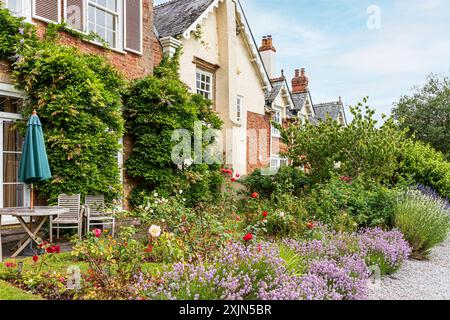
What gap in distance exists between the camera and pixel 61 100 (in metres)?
8.59

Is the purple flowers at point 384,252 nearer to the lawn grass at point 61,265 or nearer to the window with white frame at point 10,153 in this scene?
the lawn grass at point 61,265

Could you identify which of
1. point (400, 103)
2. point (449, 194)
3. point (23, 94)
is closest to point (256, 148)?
point (449, 194)

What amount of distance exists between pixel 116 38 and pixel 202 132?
3876 mm

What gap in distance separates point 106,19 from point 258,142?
10.6 meters

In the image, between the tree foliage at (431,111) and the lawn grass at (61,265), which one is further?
the tree foliage at (431,111)

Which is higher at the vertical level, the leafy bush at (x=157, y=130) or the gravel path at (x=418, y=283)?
the leafy bush at (x=157, y=130)

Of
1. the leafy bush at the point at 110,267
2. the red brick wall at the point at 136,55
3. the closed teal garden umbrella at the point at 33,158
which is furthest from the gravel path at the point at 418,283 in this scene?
the red brick wall at the point at 136,55

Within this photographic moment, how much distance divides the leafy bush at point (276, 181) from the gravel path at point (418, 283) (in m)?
5.33

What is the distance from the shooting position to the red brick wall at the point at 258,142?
62.0ft

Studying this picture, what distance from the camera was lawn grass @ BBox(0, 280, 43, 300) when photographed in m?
4.38

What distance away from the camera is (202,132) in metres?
12.6

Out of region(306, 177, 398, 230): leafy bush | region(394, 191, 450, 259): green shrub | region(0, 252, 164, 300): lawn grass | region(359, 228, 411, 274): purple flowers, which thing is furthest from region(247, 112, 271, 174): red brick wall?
region(0, 252, 164, 300): lawn grass
